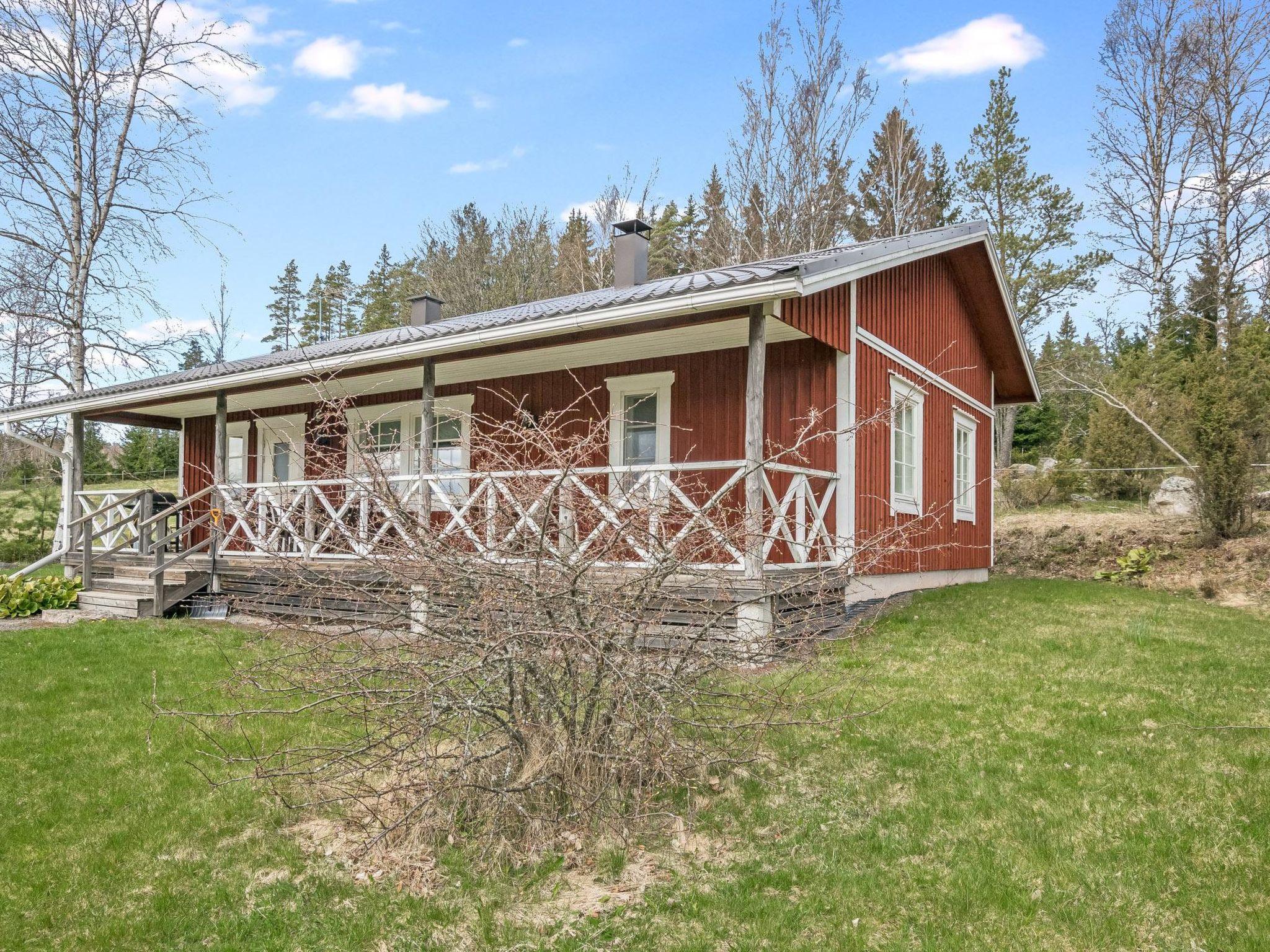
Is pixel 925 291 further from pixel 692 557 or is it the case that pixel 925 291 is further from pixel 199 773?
pixel 199 773

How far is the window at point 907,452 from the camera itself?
32.1 feet

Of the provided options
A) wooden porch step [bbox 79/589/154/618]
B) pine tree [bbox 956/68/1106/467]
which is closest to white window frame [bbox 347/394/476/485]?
wooden porch step [bbox 79/589/154/618]

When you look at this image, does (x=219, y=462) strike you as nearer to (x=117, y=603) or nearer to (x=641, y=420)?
(x=117, y=603)

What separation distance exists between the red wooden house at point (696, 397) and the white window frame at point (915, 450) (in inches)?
1.1

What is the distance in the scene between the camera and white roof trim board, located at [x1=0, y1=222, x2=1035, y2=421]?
6.50 meters

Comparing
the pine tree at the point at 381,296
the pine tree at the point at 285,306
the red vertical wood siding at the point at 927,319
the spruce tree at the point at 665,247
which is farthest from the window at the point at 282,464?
the pine tree at the point at 285,306

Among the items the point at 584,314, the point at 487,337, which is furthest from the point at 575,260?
the point at 584,314

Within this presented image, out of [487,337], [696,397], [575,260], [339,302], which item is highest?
[339,302]

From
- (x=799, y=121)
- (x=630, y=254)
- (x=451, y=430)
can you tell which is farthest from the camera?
(x=799, y=121)

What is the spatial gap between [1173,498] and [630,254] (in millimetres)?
11148

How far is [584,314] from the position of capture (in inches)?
277

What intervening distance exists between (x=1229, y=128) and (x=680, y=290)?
691 inches

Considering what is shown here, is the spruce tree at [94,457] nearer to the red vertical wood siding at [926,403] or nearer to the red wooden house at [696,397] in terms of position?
the red wooden house at [696,397]

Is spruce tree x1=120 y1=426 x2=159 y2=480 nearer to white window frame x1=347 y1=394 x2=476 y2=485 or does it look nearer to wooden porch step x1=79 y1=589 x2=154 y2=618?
white window frame x1=347 y1=394 x2=476 y2=485
